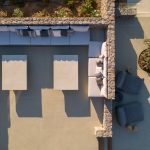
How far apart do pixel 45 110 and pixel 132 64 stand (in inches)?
231

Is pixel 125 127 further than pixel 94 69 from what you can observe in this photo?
Yes

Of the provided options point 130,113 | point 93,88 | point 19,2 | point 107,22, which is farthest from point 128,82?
point 19,2

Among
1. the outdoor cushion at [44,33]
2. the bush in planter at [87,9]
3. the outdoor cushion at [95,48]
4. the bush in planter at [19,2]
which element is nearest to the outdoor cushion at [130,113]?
the outdoor cushion at [95,48]

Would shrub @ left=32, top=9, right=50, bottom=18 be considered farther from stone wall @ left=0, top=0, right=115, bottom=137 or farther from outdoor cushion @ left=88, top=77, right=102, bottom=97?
outdoor cushion @ left=88, top=77, right=102, bottom=97

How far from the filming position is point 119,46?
22.1 m

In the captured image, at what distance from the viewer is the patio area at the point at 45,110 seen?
68.7 feet

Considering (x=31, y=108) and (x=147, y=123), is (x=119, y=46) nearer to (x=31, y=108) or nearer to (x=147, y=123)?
(x=147, y=123)

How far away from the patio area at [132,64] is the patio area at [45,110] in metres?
2.06

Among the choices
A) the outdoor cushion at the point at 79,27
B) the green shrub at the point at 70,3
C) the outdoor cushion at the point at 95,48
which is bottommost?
the outdoor cushion at the point at 95,48

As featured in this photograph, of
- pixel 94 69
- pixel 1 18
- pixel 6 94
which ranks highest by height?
pixel 1 18

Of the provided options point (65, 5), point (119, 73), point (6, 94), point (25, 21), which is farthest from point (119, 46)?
point (6, 94)

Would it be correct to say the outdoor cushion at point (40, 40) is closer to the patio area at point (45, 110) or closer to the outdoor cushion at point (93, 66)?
the patio area at point (45, 110)

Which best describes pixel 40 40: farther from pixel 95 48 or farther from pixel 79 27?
pixel 95 48

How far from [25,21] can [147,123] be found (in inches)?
371
